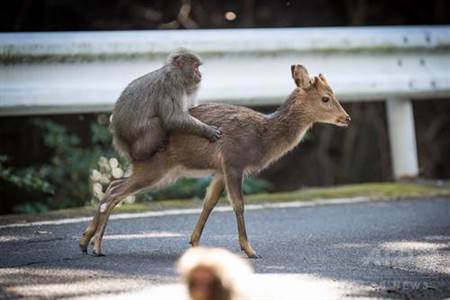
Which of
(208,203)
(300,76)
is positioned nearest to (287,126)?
(300,76)

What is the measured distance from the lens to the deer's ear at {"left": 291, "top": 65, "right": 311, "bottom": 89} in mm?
7660

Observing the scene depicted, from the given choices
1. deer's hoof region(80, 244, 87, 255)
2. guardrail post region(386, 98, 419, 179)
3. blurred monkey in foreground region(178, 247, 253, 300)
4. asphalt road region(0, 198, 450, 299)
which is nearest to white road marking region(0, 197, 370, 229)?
asphalt road region(0, 198, 450, 299)

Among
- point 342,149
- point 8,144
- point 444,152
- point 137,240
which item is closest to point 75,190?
point 8,144

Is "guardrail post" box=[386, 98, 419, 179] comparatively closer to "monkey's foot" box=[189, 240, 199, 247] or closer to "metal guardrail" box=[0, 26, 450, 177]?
"metal guardrail" box=[0, 26, 450, 177]

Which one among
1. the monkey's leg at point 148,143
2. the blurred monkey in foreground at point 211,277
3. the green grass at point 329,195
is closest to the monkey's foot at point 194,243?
the monkey's leg at point 148,143

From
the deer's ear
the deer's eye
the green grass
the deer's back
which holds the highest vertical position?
the deer's ear

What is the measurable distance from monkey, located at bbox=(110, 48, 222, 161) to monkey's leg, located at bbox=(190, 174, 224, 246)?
1.13 feet

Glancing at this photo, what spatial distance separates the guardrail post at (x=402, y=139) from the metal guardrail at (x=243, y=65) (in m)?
0.01

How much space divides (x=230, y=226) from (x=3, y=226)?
1831 mm

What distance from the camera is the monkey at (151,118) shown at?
693 cm

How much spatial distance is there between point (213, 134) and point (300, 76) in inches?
43.1

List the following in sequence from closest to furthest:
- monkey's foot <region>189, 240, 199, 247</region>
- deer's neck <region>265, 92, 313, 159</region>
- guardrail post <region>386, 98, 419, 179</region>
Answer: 1. monkey's foot <region>189, 240, 199, 247</region>
2. deer's neck <region>265, 92, 313, 159</region>
3. guardrail post <region>386, 98, 419, 179</region>

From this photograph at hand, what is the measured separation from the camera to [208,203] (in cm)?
702

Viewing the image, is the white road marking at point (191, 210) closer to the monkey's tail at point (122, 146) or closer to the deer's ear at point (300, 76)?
the monkey's tail at point (122, 146)
